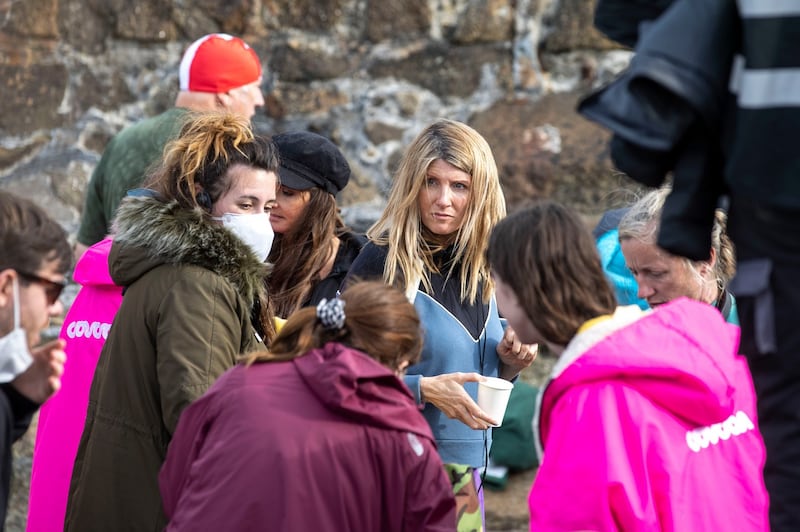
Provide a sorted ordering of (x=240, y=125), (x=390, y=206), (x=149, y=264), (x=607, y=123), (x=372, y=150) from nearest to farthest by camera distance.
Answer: (x=607, y=123), (x=149, y=264), (x=240, y=125), (x=390, y=206), (x=372, y=150)

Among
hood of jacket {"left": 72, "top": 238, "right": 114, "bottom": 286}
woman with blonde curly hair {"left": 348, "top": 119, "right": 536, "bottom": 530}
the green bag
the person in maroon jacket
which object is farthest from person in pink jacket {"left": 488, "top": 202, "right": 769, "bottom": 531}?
the green bag

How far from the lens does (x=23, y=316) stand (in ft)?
7.66

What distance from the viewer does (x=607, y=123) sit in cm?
202

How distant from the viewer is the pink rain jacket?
2.31m

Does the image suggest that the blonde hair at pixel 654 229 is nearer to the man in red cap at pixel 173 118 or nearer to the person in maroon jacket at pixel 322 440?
the person in maroon jacket at pixel 322 440

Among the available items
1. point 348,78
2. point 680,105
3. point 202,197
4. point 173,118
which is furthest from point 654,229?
point 348,78

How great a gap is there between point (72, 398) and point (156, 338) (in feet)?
2.25

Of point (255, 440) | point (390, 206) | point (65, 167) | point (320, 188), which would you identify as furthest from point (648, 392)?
point (65, 167)

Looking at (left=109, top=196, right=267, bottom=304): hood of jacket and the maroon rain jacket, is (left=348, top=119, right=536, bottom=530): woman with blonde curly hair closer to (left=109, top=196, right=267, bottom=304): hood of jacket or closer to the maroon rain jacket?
(left=109, top=196, right=267, bottom=304): hood of jacket

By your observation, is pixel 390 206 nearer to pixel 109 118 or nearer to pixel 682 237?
pixel 682 237

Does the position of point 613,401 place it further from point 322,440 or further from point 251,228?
point 251,228

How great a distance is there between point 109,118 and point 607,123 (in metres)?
3.97

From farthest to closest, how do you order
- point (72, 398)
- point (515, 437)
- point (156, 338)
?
point (515, 437) < point (72, 398) < point (156, 338)

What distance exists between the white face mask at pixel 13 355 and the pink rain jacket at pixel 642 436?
1.03 meters
